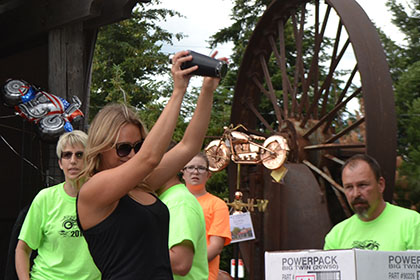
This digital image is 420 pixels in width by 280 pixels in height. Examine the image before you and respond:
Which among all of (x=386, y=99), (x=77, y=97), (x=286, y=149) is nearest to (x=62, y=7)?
(x=77, y=97)

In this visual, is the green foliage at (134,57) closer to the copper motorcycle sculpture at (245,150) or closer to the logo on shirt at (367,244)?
the copper motorcycle sculpture at (245,150)

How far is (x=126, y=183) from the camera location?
2.26m

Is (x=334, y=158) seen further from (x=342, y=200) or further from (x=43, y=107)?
(x=43, y=107)

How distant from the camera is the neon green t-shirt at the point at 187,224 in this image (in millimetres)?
3086

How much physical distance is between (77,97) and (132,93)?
11.6m

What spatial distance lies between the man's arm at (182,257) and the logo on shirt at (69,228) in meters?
1.03

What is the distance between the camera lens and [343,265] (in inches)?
102

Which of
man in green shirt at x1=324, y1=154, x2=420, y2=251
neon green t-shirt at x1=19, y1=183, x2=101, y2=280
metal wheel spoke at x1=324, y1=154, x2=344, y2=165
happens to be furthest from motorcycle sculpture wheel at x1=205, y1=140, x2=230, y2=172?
man in green shirt at x1=324, y1=154, x2=420, y2=251

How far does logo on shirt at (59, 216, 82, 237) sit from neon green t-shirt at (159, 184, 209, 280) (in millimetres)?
822

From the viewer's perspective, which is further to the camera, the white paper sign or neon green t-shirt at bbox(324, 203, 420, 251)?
the white paper sign

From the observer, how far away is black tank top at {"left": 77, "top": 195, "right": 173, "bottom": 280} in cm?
235

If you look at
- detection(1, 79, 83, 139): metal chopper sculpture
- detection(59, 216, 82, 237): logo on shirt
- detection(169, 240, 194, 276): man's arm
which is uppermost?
detection(1, 79, 83, 139): metal chopper sculpture

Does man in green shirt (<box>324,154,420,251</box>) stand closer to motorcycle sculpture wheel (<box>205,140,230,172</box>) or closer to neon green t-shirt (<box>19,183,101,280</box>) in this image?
neon green t-shirt (<box>19,183,101,280</box>)

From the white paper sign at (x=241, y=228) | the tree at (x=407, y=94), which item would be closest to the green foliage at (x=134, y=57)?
the tree at (x=407, y=94)
